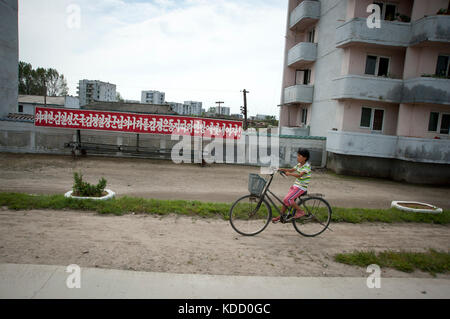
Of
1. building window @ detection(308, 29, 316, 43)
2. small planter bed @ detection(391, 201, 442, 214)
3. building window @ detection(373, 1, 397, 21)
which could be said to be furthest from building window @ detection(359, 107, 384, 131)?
building window @ detection(308, 29, 316, 43)

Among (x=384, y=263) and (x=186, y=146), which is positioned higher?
(x=186, y=146)

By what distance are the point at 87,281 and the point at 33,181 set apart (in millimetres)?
8501

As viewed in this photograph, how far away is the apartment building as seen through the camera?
571 inches

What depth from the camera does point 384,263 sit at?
16.5 ft

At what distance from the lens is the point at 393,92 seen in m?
15.6

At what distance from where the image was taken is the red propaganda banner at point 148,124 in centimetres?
1596

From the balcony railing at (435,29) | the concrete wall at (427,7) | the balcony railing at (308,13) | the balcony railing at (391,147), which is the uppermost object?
the balcony railing at (308,13)

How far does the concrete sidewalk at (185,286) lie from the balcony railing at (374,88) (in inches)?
520

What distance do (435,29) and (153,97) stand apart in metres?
131

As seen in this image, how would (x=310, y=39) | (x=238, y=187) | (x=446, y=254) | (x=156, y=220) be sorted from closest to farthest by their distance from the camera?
(x=446, y=254), (x=156, y=220), (x=238, y=187), (x=310, y=39)

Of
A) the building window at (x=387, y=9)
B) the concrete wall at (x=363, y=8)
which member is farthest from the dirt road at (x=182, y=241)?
the building window at (x=387, y=9)

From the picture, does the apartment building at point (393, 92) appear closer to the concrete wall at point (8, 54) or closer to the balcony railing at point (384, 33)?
the balcony railing at point (384, 33)
